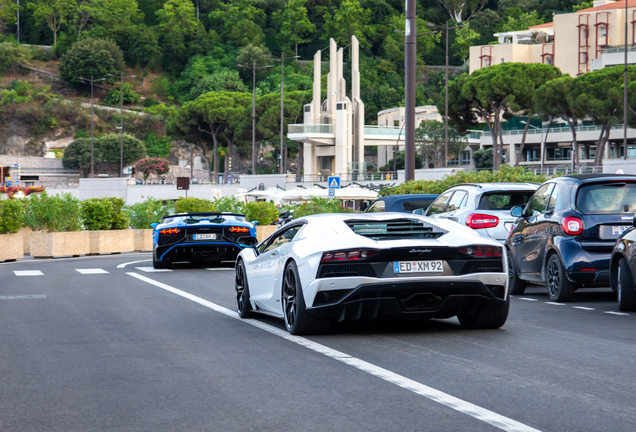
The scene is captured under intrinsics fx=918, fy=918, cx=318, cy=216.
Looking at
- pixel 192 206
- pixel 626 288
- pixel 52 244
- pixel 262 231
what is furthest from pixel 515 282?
pixel 192 206

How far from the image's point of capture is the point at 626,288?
10523mm

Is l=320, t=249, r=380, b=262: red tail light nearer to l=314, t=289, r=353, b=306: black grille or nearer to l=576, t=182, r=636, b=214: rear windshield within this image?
l=314, t=289, r=353, b=306: black grille

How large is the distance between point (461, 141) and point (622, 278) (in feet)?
302

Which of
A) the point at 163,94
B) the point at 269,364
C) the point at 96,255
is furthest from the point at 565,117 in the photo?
the point at 163,94

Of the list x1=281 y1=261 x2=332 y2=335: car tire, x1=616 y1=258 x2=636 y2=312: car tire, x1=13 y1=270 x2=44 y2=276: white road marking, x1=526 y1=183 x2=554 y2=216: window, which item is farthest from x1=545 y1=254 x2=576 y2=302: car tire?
x1=13 y1=270 x2=44 y2=276: white road marking

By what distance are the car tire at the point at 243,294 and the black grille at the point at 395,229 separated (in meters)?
1.90

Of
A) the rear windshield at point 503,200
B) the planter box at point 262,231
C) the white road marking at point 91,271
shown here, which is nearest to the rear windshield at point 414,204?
the rear windshield at point 503,200

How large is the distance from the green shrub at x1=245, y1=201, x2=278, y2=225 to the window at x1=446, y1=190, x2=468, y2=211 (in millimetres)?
17276

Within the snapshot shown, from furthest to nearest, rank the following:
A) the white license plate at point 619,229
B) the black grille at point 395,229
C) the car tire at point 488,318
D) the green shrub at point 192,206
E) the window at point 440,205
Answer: the green shrub at point 192,206 → the window at point 440,205 → the white license plate at point 619,229 → the car tire at point 488,318 → the black grille at point 395,229

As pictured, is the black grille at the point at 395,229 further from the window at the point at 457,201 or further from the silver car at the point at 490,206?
the window at the point at 457,201

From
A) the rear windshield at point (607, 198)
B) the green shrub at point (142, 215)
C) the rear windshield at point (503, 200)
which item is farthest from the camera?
the green shrub at point (142, 215)

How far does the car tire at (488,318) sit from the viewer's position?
873cm

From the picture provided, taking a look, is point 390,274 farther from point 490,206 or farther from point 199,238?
point 199,238

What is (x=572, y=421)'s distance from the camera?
493 cm
